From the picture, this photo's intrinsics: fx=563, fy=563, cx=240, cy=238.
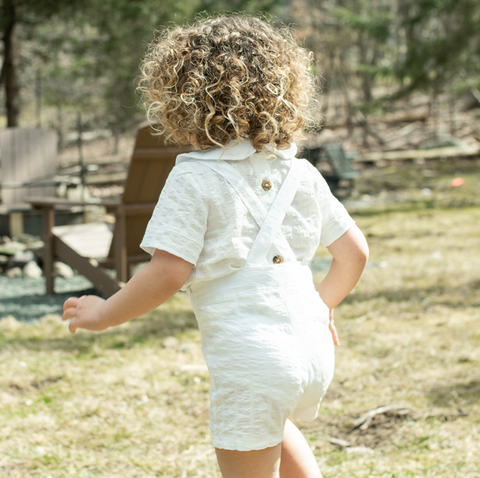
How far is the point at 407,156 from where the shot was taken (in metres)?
12.7

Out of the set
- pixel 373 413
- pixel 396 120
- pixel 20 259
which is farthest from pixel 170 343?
pixel 396 120

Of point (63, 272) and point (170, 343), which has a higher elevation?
point (170, 343)

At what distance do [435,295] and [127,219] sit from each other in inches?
92.2

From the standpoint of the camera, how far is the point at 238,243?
124 centimetres

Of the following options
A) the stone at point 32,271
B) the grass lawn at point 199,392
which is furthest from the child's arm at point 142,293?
the stone at point 32,271

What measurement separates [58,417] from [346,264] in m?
1.64

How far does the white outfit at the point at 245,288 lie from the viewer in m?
1.22

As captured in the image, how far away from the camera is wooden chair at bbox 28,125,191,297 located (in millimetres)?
3943

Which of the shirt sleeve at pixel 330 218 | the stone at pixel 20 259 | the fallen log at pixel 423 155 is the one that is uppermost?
the shirt sleeve at pixel 330 218

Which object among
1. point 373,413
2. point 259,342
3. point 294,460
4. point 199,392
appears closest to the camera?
point 259,342

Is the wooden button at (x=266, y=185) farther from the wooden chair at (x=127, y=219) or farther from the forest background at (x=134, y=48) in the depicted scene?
the forest background at (x=134, y=48)

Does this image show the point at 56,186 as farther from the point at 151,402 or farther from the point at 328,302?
the point at 328,302

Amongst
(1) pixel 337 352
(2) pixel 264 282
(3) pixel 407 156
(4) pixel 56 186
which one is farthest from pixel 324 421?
(3) pixel 407 156

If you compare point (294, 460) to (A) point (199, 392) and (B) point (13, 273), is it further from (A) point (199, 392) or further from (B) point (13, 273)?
(B) point (13, 273)
